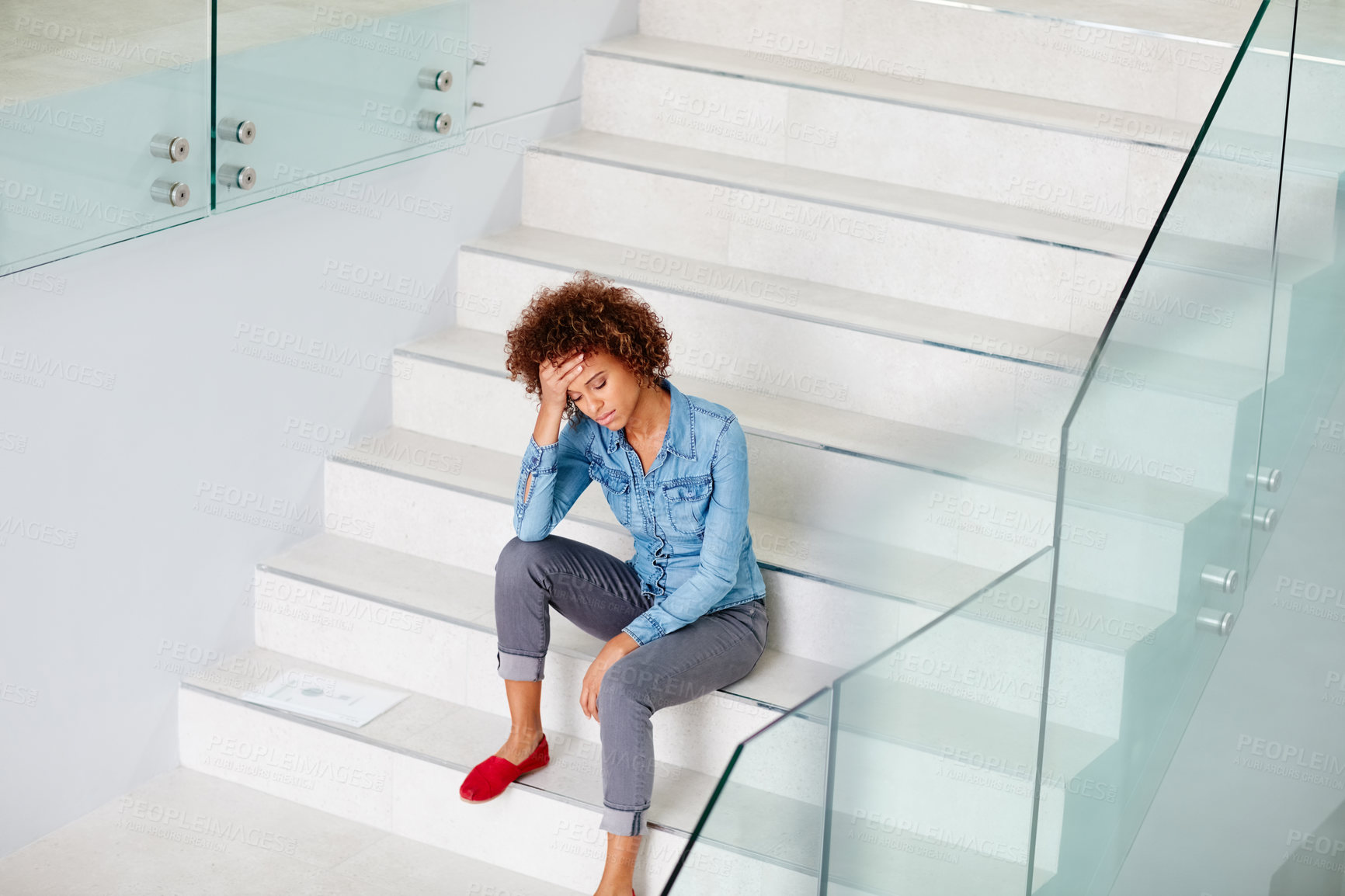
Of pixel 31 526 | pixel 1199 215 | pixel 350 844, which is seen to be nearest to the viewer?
pixel 1199 215

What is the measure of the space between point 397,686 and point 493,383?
0.75 meters

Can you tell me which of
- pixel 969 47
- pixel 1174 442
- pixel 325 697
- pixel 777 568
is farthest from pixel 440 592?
pixel 969 47

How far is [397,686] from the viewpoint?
132 inches

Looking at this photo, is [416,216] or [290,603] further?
[416,216]

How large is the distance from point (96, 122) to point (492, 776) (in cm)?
139

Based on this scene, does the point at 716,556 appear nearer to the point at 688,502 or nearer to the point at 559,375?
the point at 688,502

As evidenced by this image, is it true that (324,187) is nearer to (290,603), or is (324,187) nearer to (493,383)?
(493,383)

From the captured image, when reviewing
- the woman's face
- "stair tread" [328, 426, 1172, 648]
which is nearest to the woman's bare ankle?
"stair tread" [328, 426, 1172, 648]

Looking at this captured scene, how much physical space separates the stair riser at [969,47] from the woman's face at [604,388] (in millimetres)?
1499

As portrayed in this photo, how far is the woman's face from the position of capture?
2738 millimetres

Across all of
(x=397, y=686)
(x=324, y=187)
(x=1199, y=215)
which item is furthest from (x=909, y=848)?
(x=324, y=187)

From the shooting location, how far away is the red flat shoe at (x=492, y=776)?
295cm

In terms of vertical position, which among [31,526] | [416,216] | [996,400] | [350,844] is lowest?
[350,844]

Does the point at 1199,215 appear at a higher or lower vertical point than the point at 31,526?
higher
